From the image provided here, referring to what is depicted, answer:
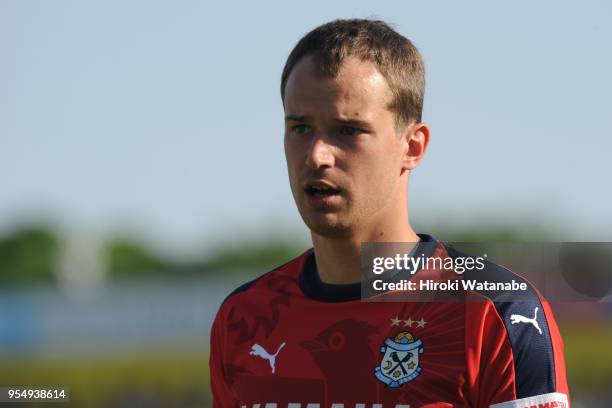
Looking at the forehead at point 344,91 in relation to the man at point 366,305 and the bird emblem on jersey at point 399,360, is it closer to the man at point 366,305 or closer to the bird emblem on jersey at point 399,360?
the man at point 366,305

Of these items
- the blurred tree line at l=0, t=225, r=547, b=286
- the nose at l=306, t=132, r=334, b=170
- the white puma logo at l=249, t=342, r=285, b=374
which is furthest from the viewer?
the blurred tree line at l=0, t=225, r=547, b=286

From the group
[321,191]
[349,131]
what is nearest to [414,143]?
[349,131]

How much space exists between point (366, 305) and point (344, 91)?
940mm

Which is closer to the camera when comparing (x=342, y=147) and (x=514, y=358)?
(x=514, y=358)

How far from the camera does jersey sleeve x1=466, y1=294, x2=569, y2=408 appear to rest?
4.62 m

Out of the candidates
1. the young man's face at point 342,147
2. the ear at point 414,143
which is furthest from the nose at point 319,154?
the ear at point 414,143

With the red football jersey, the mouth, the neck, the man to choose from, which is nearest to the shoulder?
the red football jersey

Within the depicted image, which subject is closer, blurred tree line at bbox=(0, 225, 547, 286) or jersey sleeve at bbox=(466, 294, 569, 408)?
jersey sleeve at bbox=(466, 294, 569, 408)

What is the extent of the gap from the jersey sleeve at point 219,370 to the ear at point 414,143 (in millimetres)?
1217

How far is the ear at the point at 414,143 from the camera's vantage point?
502 cm

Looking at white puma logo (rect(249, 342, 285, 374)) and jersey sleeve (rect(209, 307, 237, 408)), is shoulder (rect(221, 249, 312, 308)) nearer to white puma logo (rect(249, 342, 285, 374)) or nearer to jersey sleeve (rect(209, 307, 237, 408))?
jersey sleeve (rect(209, 307, 237, 408))

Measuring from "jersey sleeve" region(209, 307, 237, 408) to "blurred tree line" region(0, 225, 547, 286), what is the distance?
6724cm

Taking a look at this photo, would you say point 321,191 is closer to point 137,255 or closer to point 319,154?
point 319,154

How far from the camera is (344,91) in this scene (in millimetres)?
4820
